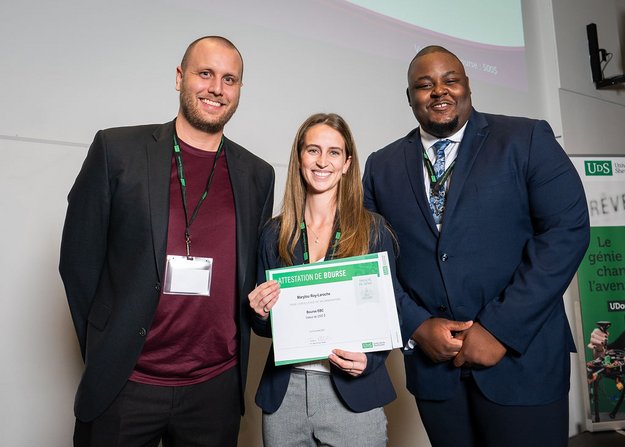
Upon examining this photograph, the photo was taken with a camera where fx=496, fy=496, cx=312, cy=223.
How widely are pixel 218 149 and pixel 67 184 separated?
41.8 inches

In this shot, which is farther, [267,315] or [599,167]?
[599,167]

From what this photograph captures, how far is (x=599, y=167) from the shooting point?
4281 millimetres

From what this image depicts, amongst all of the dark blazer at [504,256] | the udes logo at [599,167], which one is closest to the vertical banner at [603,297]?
the udes logo at [599,167]

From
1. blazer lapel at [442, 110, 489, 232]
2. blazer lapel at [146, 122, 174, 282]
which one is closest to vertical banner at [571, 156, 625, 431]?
blazer lapel at [442, 110, 489, 232]

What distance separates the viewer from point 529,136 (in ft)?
5.59

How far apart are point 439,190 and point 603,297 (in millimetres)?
3133

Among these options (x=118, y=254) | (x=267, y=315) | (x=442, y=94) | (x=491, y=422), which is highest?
(x=442, y=94)

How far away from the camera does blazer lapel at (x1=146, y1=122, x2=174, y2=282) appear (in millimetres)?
1692

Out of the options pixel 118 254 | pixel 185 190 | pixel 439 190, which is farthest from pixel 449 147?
pixel 118 254

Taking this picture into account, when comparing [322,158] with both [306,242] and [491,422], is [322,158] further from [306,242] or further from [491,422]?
[491,422]

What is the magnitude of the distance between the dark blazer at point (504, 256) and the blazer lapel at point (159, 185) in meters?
0.85

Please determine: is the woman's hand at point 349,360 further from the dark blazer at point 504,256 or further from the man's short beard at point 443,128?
the man's short beard at point 443,128

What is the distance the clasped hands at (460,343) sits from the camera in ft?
5.17

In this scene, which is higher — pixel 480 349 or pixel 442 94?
pixel 442 94
